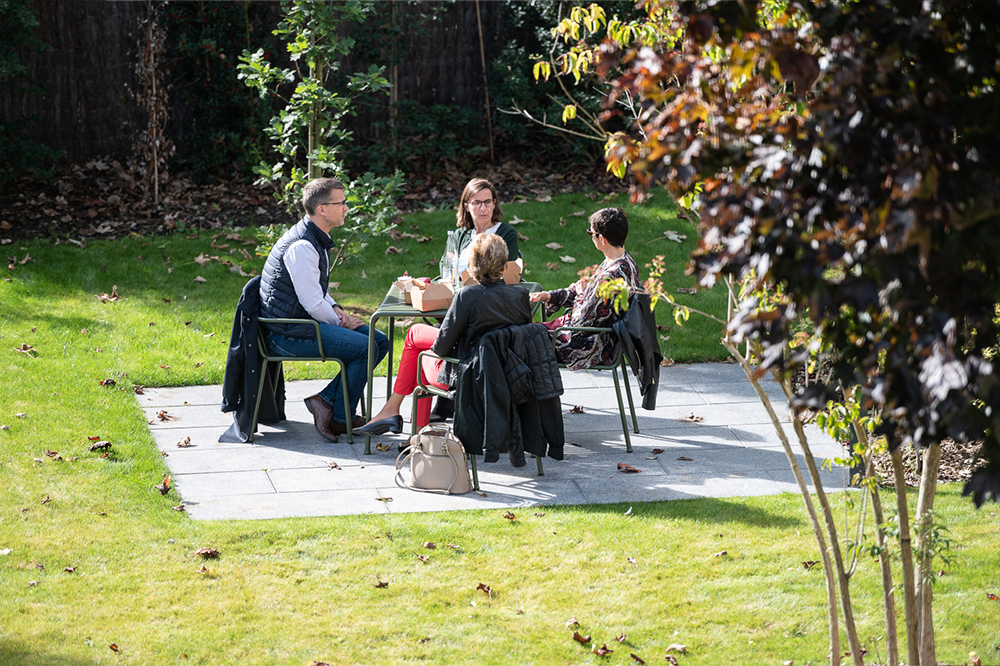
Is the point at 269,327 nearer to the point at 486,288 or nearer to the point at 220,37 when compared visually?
the point at 486,288

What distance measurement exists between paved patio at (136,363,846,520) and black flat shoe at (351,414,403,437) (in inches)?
3.0

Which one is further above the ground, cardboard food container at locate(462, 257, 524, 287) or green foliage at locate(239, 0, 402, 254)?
green foliage at locate(239, 0, 402, 254)

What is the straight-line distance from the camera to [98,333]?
26.3ft

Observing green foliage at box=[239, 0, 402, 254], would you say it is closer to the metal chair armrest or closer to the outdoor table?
the outdoor table

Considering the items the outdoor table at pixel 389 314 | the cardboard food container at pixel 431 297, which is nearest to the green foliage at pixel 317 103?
the outdoor table at pixel 389 314

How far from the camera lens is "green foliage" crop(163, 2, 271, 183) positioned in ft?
37.9

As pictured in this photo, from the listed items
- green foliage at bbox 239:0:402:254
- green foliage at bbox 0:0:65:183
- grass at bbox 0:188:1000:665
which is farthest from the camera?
green foliage at bbox 0:0:65:183

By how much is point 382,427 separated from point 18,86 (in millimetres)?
7197

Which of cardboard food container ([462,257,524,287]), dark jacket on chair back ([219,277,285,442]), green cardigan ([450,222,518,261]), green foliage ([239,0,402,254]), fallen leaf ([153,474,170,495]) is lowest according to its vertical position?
fallen leaf ([153,474,170,495])

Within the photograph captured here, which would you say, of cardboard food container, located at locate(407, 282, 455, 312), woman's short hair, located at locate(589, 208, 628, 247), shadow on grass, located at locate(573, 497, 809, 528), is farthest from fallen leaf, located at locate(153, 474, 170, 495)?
woman's short hair, located at locate(589, 208, 628, 247)

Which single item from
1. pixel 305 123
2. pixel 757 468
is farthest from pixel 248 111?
pixel 757 468

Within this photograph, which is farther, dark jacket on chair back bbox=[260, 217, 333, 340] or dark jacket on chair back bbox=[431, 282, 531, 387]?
dark jacket on chair back bbox=[260, 217, 333, 340]

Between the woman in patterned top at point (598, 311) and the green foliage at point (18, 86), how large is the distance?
6943 mm

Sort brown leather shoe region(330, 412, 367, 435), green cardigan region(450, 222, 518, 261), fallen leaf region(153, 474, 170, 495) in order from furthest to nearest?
green cardigan region(450, 222, 518, 261) < brown leather shoe region(330, 412, 367, 435) < fallen leaf region(153, 474, 170, 495)
